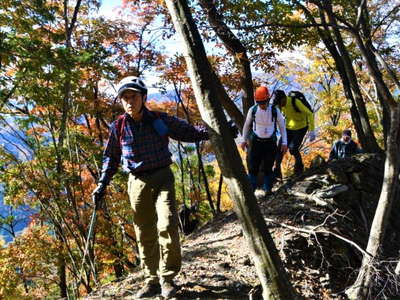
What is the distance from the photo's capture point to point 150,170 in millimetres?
3318

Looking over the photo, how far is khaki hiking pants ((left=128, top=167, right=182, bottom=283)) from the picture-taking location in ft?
10.6

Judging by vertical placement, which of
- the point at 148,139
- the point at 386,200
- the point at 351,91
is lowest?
the point at 386,200

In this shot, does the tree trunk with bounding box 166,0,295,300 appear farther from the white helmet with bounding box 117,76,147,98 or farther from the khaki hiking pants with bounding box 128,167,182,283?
the khaki hiking pants with bounding box 128,167,182,283

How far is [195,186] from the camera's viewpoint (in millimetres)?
17828

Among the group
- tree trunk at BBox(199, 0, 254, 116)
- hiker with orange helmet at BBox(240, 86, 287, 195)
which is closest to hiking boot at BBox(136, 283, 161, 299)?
hiker with orange helmet at BBox(240, 86, 287, 195)

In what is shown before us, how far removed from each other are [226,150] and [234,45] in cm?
490

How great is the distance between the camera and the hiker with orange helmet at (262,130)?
541 cm

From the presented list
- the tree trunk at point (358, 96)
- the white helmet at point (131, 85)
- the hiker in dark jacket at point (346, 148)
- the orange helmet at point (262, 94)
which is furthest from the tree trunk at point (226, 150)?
the tree trunk at point (358, 96)

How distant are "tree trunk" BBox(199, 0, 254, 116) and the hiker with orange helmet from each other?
70.7 inches

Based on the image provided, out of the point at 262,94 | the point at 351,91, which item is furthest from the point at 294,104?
the point at 351,91

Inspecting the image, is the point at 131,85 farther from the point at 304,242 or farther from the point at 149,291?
the point at 304,242

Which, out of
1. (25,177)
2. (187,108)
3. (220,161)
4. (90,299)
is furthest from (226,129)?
(187,108)

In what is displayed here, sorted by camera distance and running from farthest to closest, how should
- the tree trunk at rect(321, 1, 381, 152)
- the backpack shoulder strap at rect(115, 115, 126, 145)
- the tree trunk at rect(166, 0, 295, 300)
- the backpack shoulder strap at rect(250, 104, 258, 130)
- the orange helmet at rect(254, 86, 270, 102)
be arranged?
the tree trunk at rect(321, 1, 381, 152) → the backpack shoulder strap at rect(250, 104, 258, 130) → the orange helmet at rect(254, 86, 270, 102) → the backpack shoulder strap at rect(115, 115, 126, 145) → the tree trunk at rect(166, 0, 295, 300)

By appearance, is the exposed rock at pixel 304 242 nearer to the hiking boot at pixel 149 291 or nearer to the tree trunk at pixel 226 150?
the hiking boot at pixel 149 291
